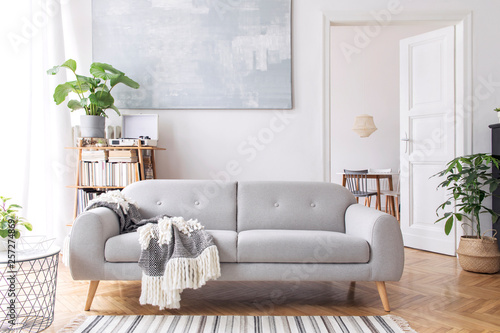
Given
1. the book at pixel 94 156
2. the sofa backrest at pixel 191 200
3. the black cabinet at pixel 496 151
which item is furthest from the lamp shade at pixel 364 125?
the book at pixel 94 156

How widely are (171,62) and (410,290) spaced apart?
2.93 meters

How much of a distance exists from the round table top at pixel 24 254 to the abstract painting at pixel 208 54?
6.81 ft

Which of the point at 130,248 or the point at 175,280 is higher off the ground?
the point at 130,248

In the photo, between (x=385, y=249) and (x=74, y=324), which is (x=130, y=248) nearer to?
(x=74, y=324)

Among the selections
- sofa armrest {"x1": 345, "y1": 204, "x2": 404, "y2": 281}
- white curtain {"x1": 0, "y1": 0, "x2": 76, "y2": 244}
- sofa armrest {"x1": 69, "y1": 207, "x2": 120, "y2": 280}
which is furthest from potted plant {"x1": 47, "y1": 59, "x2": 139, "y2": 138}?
sofa armrest {"x1": 345, "y1": 204, "x2": 404, "y2": 281}

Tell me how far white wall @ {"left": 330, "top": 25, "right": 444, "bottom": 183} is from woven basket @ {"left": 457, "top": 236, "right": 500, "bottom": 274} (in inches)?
143

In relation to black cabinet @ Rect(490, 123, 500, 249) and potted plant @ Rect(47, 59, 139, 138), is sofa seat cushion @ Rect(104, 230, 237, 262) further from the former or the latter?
black cabinet @ Rect(490, 123, 500, 249)

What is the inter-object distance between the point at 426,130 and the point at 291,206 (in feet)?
6.75

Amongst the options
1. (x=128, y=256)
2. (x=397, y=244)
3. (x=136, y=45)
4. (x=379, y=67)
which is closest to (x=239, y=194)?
(x=128, y=256)

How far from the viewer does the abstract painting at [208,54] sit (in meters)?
3.81

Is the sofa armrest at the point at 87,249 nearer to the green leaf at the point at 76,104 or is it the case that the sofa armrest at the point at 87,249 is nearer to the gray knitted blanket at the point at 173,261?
the gray knitted blanket at the point at 173,261

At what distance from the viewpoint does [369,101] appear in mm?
6973

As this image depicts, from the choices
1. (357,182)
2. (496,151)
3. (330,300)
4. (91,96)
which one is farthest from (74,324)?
(357,182)

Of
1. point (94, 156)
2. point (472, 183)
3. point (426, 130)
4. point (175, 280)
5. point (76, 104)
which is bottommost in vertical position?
→ point (175, 280)
